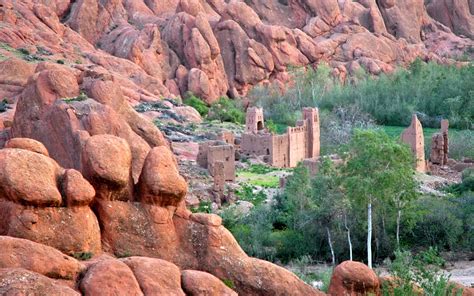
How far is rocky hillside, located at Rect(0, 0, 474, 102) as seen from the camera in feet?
242

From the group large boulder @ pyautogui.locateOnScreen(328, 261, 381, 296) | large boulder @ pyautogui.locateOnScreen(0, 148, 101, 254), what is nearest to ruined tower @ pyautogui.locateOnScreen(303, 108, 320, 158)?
large boulder @ pyautogui.locateOnScreen(328, 261, 381, 296)

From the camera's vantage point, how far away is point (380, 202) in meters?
34.2

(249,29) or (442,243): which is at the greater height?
(249,29)

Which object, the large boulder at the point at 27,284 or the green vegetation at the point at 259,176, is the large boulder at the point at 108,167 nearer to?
the large boulder at the point at 27,284

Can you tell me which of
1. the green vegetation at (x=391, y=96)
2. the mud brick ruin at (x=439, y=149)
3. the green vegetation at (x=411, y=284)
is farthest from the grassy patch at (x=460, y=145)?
the green vegetation at (x=411, y=284)

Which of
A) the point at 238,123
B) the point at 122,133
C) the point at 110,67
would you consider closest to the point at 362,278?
the point at 122,133

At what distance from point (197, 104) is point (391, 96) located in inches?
692

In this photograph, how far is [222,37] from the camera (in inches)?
3573

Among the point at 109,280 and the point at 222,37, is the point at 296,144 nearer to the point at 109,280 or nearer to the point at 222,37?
the point at 109,280

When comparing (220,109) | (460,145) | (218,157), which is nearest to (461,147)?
(460,145)

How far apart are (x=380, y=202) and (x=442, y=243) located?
10.1 ft

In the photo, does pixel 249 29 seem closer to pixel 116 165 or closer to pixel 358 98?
pixel 358 98

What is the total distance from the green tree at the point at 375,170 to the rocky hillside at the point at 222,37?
3246cm

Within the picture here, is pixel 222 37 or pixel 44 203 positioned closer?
pixel 44 203
